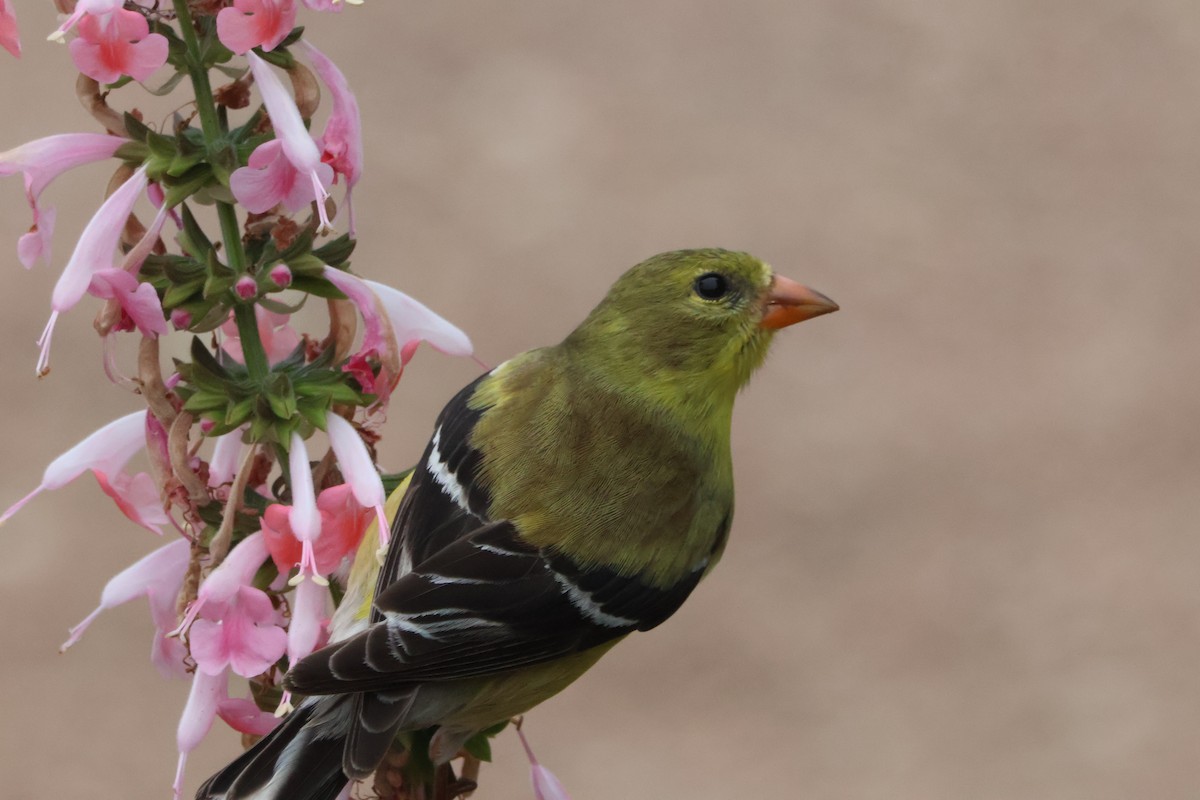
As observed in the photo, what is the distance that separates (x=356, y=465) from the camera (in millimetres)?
1328

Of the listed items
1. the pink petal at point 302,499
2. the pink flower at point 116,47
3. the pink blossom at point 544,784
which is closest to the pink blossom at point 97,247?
the pink flower at point 116,47

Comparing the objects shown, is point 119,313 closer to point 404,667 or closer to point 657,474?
point 404,667

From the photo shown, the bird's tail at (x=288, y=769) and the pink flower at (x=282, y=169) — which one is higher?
the pink flower at (x=282, y=169)

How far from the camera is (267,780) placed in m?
1.34

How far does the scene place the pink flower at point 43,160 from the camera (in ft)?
4.28

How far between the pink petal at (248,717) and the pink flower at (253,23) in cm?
62

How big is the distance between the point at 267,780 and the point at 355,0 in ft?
2.34

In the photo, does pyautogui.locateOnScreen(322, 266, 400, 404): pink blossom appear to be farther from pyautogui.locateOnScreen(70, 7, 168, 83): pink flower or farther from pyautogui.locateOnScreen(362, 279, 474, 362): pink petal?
pyautogui.locateOnScreen(70, 7, 168, 83): pink flower

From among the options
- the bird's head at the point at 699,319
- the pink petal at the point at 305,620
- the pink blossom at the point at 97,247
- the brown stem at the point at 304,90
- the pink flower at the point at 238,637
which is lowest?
the pink flower at the point at 238,637

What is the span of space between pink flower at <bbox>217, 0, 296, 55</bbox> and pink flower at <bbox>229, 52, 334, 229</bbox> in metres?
0.09

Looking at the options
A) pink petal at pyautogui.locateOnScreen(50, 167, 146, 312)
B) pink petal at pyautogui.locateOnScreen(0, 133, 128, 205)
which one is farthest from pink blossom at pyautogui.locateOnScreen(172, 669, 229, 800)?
pink petal at pyautogui.locateOnScreen(0, 133, 128, 205)

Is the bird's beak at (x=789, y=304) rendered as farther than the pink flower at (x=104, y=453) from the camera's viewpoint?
Yes

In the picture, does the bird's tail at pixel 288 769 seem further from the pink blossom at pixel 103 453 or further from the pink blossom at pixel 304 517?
the pink blossom at pixel 103 453

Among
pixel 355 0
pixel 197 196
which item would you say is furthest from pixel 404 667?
pixel 355 0
